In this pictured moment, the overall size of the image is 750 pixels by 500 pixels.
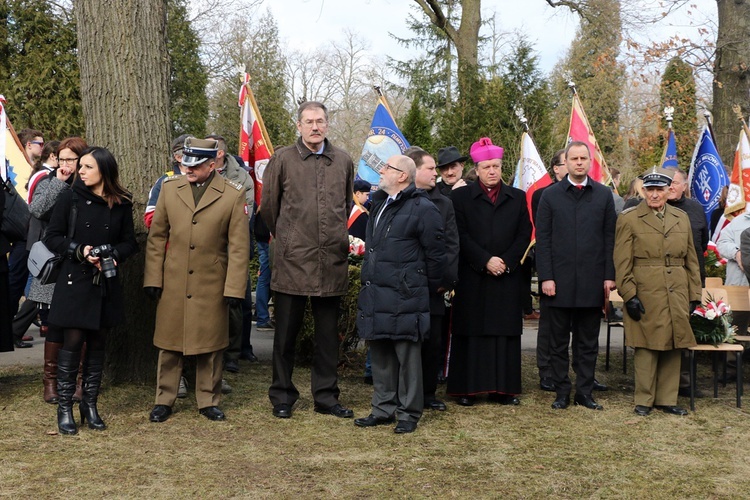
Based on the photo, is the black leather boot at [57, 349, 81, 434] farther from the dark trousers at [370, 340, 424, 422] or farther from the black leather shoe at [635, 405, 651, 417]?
the black leather shoe at [635, 405, 651, 417]


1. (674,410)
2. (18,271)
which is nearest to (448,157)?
(674,410)

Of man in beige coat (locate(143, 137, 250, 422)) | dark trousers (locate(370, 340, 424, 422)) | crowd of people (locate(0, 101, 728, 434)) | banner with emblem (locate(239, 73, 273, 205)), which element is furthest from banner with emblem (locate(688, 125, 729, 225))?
man in beige coat (locate(143, 137, 250, 422))

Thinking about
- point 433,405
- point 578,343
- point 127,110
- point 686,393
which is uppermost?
point 127,110

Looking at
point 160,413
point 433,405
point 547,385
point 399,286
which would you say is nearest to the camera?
point 399,286

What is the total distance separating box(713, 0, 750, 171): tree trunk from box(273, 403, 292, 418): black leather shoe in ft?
34.7

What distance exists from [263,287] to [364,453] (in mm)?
5279

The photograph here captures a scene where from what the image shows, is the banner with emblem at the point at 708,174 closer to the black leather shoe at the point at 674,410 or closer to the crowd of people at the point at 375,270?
the crowd of people at the point at 375,270

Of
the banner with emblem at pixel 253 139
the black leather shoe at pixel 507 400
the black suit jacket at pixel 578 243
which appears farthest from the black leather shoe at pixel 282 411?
the banner with emblem at pixel 253 139

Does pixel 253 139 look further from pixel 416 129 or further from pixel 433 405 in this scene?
pixel 416 129

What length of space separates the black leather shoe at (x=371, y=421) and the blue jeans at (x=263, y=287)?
4.23m

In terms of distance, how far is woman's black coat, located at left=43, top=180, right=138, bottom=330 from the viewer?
570 cm

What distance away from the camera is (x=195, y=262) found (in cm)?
615

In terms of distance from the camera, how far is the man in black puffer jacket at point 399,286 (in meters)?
6.07

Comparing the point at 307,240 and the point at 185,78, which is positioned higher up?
the point at 185,78
